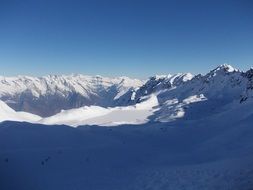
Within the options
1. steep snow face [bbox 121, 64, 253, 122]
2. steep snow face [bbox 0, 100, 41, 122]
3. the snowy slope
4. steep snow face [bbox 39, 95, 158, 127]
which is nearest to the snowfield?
the snowy slope

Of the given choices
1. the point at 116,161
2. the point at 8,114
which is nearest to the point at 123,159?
the point at 116,161

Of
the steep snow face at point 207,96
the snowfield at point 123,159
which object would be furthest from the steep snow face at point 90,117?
the snowfield at point 123,159

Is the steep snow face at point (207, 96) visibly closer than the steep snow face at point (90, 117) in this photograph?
No

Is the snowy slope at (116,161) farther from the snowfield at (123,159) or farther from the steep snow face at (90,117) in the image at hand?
the steep snow face at (90,117)

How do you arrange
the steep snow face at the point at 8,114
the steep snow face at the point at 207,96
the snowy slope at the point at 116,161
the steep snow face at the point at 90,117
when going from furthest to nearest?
1. the steep snow face at the point at 207,96
2. the steep snow face at the point at 90,117
3. the steep snow face at the point at 8,114
4. the snowy slope at the point at 116,161

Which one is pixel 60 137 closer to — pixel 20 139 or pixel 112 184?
pixel 20 139

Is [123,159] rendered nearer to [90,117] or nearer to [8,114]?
[8,114]

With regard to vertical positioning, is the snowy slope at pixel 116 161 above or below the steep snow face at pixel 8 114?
below

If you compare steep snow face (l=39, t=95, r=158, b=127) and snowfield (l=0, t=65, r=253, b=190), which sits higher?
steep snow face (l=39, t=95, r=158, b=127)

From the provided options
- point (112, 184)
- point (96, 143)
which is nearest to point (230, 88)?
point (96, 143)

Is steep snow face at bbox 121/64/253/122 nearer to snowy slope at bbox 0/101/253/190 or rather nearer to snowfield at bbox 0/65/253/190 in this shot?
snowfield at bbox 0/65/253/190

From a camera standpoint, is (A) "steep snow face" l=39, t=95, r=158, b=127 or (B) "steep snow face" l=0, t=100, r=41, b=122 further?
(A) "steep snow face" l=39, t=95, r=158, b=127
